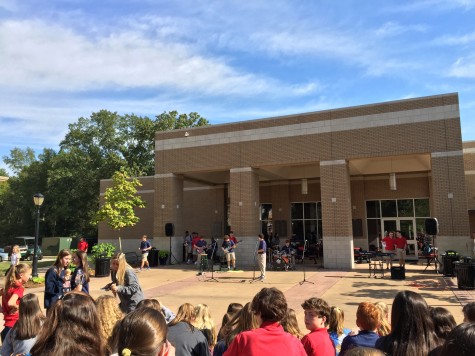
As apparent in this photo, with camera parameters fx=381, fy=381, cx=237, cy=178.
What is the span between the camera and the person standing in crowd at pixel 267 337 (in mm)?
2645

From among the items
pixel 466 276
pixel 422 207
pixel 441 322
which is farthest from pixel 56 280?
pixel 422 207

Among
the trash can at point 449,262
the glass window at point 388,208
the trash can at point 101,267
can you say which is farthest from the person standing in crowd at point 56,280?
the glass window at point 388,208

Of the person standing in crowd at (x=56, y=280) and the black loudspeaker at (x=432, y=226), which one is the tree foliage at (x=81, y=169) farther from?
the person standing in crowd at (x=56, y=280)

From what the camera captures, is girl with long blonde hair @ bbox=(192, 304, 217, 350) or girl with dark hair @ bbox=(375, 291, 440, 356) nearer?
girl with dark hair @ bbox=(375, 291, 440, 356)

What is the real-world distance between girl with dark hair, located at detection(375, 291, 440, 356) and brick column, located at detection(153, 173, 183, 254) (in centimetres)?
2063

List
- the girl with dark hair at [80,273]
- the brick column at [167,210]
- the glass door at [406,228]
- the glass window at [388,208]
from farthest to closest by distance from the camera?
1. the glass window at [388,208]
2. the brick column at [167,210]
3. the glass door at [406,228]
4. the girl with dark hair at [80,273]

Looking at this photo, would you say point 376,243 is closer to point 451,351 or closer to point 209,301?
point 209,301

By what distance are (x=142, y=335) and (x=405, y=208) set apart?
951 inches

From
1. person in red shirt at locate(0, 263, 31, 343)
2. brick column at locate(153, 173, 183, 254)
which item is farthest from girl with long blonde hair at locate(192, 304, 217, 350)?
brick column at locate(153, 173, 183, 254)

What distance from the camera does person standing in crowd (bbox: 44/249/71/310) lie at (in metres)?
6.32

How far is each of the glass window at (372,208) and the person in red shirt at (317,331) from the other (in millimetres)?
22014

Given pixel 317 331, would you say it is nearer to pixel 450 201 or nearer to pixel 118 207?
pixel 450 201

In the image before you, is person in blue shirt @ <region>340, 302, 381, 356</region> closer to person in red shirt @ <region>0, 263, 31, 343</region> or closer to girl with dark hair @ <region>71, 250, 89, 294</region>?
person in red shirt @ <region>0, 263, 31, 343</region>

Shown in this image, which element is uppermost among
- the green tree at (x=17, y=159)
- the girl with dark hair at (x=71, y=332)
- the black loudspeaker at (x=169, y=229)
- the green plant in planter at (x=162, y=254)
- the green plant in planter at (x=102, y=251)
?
the green tree at (x=17, y=159)
